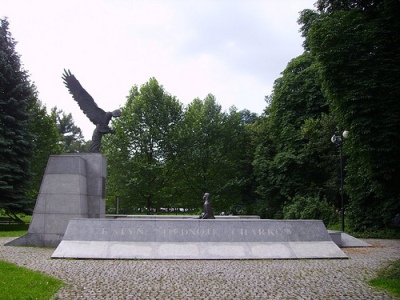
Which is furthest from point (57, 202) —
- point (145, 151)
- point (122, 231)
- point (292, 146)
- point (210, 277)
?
point (292, 146)

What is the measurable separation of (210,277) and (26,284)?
387cm

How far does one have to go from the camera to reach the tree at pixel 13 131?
23.1 metres

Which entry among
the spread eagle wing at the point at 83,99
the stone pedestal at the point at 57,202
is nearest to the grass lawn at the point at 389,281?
the stone pedestal at the point at 57,202

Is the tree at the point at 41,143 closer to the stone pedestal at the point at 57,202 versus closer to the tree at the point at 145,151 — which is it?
the tree at the point at 145,151

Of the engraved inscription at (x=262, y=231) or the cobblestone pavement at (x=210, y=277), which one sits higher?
the engraved inscription at (x=262, y=231)

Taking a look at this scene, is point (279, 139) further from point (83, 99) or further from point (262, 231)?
point (262, 231)

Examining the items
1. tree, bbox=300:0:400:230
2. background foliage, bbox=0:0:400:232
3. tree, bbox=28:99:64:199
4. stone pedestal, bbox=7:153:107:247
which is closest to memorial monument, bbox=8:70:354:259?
stone pedestal, bbox=7:153:107:247

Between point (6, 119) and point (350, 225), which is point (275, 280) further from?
point (6, 119)

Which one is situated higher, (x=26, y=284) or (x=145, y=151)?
(x=145, y=151)

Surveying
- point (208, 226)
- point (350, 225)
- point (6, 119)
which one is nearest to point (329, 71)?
point (350, 225)

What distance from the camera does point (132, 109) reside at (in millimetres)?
35156

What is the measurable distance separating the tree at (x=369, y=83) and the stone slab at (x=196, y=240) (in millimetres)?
8140

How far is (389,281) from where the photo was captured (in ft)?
28.1

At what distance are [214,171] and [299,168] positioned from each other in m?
7.82
